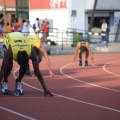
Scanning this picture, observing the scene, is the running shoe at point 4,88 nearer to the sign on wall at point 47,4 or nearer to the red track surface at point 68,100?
the red track surface at point 68,100

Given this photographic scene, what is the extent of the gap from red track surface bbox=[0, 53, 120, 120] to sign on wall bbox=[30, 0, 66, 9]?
21.0 m

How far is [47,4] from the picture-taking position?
38188 mm

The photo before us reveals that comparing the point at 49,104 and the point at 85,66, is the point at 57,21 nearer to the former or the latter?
the point at 85,66

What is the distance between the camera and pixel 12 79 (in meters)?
16.1

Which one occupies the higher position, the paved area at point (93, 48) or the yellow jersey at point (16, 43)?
the yellow jersey at point (16, 43)

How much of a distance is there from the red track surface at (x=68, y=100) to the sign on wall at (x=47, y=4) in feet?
69.0

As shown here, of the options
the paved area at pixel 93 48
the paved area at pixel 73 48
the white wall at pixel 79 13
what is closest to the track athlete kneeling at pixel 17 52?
the paved area at pixel 73 48

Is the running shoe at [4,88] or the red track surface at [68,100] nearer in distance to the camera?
the red track surface at [68,100]

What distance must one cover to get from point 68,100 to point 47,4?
89.8 feet

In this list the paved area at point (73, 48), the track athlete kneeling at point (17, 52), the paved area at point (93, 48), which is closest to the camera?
the track athlete kneeling at point (17, 52)

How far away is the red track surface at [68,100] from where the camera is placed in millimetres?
9407

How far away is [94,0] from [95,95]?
26347mm

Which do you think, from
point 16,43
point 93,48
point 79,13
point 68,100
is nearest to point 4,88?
point 16,43

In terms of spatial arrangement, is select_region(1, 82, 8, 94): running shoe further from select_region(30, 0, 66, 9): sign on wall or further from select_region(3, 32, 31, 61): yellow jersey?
select_region(30, 0, 66, 9): sign on wall
